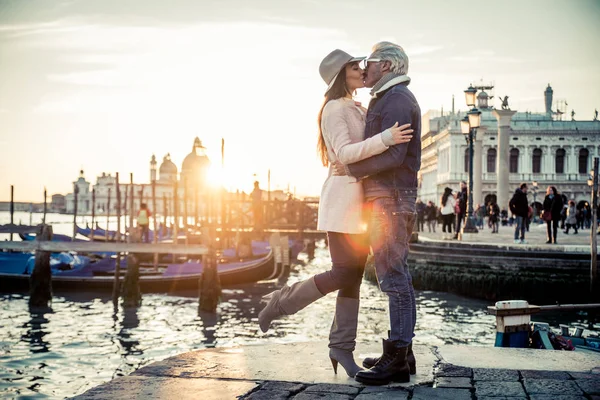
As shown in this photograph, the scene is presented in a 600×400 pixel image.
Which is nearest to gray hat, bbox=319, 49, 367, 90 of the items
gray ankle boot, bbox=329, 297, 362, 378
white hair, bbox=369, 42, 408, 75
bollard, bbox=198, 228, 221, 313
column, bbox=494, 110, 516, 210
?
white hair, bbox=369, 42, 408, 75

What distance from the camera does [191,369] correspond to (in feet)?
11.9

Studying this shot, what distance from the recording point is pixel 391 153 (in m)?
3.36

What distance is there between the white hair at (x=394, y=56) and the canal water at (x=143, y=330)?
4495mm

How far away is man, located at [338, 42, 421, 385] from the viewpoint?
3.37m

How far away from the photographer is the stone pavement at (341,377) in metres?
3.07

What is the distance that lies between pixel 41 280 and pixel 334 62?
12.3 meters

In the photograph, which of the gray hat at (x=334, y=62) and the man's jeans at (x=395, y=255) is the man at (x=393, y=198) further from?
the gray hat at (x=334, y=62)

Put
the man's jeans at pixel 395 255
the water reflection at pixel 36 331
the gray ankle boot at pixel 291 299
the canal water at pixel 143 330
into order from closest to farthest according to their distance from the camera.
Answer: the man's jeans at pixel 395 255, the gray ankle boot at pixel 291 299, the canal water at pixel 143 330, the water reflection at pixel 36 331

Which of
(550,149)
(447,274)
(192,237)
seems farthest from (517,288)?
(550,149)

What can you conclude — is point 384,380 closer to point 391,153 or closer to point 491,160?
point 391,153

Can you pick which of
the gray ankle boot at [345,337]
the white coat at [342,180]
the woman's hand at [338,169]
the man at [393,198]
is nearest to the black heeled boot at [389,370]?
the man at [393,198]

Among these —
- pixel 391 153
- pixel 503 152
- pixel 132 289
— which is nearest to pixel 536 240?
pixel 132 289

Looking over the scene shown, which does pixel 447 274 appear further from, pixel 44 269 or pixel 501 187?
pixel 501 187

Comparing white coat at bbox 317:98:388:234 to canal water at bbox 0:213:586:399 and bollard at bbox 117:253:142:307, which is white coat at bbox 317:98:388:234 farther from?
bollard at bbox 117:253:142:307
